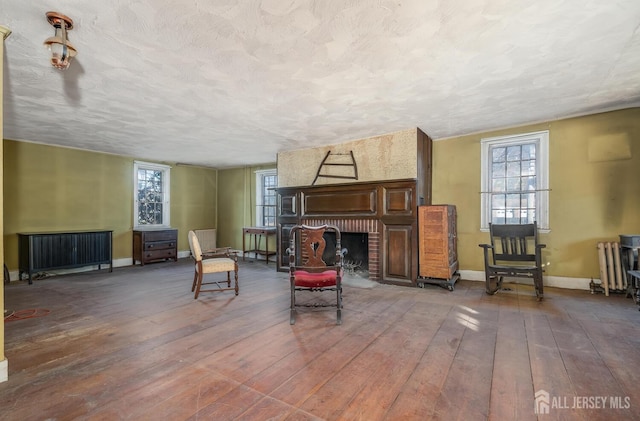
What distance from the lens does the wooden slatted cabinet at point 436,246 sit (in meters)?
4.38

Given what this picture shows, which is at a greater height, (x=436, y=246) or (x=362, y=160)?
(x=362, y=160)

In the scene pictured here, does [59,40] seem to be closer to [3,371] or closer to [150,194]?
[3,371]

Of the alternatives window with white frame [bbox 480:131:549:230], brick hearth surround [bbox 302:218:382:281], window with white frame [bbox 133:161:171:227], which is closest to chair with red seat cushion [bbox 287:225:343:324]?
brick hearth surround [bbox 302:218:382:281]

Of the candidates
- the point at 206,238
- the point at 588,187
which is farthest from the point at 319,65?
the point at 206,238

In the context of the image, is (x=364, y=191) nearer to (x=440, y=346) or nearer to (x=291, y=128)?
(x=291, y=128)

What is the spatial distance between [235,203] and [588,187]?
7.60m

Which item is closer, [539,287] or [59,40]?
[59,40]

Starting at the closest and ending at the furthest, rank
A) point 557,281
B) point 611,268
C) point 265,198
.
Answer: point 611,268
point 557,281
point 265,198

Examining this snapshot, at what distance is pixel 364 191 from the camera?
16.5ft

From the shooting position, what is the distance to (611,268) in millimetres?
3922

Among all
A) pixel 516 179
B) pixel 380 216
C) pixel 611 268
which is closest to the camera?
pixel 611 268

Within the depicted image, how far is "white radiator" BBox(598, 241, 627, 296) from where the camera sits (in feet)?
12.8

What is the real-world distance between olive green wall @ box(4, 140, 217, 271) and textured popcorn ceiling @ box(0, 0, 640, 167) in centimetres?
99

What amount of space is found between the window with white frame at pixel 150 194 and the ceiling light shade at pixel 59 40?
5453 millimetres
